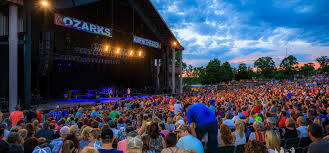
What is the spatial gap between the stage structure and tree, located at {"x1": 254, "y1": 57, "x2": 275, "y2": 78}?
2613 inches

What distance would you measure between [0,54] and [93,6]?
1115cm

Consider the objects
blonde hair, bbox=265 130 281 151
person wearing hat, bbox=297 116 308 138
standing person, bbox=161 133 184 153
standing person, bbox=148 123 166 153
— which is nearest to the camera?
standing person, bbox=161 133 184 153

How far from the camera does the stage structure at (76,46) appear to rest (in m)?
12.8

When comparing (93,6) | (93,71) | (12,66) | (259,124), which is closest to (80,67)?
(93,71)

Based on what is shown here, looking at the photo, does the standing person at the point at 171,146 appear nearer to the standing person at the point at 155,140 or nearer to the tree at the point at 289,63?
the standing person at the point at 155,140

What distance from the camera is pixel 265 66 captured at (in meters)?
84.2

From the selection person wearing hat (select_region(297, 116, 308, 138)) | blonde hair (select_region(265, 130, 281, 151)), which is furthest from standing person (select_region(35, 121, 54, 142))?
person wearing hat (select_region(297, 116, 308, 138))

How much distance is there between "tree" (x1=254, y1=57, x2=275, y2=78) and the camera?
8191 cm

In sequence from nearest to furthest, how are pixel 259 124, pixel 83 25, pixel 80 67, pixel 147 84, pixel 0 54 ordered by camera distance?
pixel 259 124 → pixel 0 54 → pixel 83 25 → pixel 80 67 → pixel 147 84

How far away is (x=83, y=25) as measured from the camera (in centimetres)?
1666

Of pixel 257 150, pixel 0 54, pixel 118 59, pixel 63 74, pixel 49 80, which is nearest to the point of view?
pixel 257 150

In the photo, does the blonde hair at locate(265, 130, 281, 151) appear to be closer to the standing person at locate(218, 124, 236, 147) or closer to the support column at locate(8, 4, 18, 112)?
the standing person at locate(218, 124, 236, 147)

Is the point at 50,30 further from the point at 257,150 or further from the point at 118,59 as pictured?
the point at 257,150

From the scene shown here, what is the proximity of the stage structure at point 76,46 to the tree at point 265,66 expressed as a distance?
218 feet
